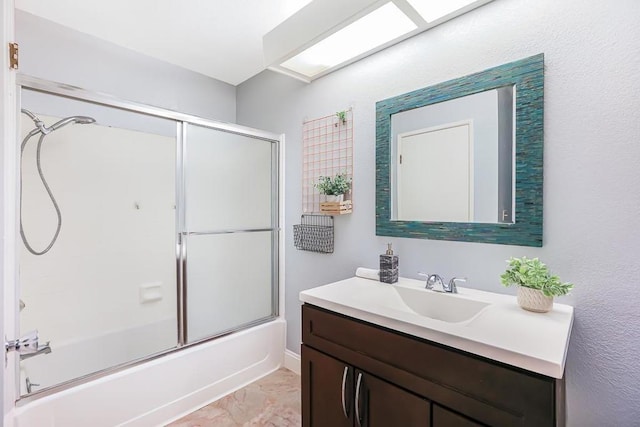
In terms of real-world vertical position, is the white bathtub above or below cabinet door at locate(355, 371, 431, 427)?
below

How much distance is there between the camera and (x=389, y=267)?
1.54 metres

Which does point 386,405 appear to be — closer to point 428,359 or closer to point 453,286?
point 428,359

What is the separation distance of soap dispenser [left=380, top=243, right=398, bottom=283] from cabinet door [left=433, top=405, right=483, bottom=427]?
65cm

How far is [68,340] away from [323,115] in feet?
7.14

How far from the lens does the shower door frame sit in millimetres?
1285

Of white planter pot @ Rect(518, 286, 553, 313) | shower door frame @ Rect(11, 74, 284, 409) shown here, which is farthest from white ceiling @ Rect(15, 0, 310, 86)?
white planter pot @ Rect(518, 286, 553, 313)

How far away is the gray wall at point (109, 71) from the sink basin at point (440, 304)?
78.9 inches

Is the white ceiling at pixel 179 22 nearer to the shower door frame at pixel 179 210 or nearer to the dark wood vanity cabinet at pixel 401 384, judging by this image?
the shower door frame at pixel 179 210

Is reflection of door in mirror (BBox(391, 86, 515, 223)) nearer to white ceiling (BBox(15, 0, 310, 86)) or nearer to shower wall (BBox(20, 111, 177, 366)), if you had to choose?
white ceiling (BBox(15, 0, 310, 86))

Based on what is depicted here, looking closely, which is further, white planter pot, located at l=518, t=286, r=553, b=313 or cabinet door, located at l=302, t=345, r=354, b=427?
cabinet door, located at l=302, t=345, r=354, b=427

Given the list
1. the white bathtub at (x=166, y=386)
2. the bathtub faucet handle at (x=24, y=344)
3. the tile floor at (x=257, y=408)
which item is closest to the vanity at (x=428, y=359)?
the tile floor at (x=257, y=408)

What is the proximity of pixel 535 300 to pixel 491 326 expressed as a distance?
26 centimetres

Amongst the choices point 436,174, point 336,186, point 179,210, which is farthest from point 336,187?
point 179,210

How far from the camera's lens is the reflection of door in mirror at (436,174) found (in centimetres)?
142
